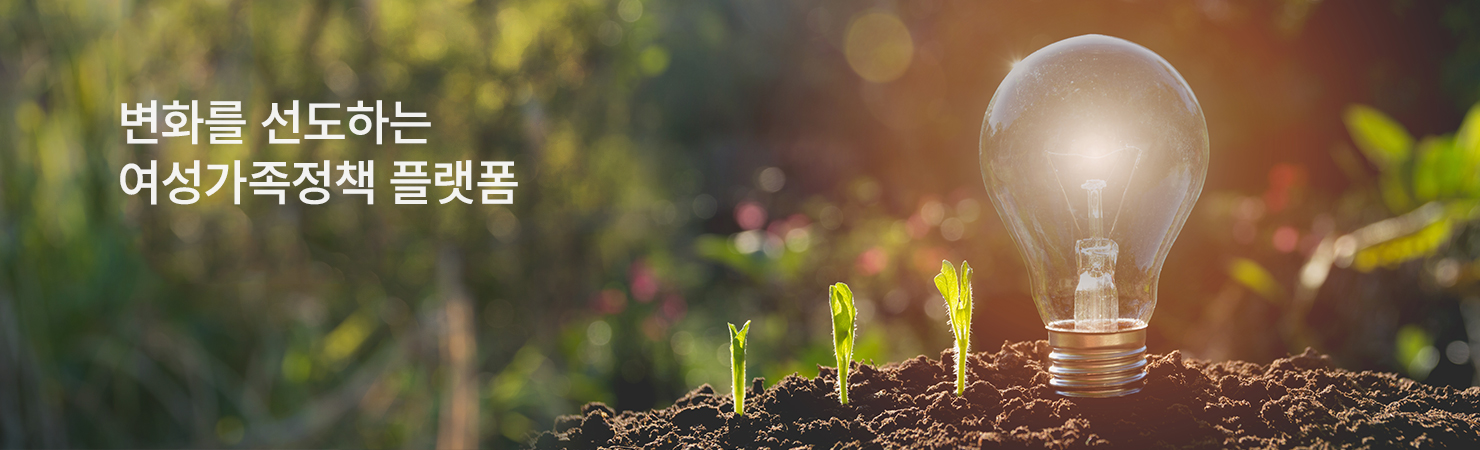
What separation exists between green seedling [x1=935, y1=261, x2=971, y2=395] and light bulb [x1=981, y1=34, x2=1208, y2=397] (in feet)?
0.32

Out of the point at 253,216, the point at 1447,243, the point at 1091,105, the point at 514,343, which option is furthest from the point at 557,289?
the point at 1447,243

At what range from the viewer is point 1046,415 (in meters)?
0.83

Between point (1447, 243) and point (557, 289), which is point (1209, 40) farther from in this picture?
point (557, 289)

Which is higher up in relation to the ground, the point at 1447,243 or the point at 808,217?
the point at 808,217

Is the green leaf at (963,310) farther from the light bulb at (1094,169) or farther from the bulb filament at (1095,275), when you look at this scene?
the bulb filament at (1095,275)

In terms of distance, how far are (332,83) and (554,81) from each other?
841 millimetres

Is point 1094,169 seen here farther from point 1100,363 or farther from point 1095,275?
point 1100,363

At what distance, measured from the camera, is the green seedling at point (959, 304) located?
88cm

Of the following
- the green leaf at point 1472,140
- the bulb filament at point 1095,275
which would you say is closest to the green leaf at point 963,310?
the bulb filament at point 1095,275

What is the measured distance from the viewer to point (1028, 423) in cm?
81

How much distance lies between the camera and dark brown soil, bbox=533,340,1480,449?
784mm

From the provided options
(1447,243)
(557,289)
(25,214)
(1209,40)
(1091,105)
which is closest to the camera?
(1091,105)

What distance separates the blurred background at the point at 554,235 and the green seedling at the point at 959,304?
1.34m

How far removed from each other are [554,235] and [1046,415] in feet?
9.67
